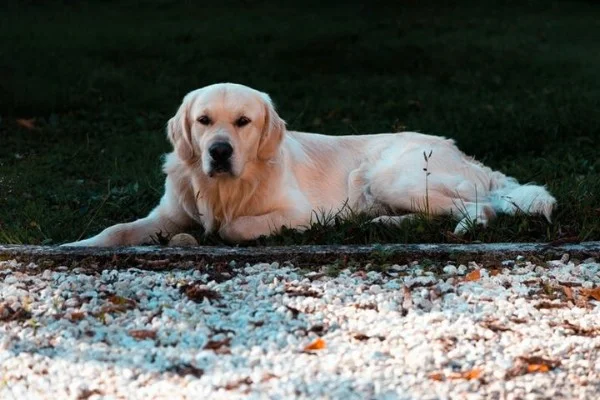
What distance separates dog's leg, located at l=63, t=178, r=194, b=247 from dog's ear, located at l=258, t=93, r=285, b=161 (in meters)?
0.54

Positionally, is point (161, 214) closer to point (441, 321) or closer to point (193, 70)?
point (441, 321)

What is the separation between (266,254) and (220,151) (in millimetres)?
997

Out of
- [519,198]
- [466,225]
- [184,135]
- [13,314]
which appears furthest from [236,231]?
[13,314]

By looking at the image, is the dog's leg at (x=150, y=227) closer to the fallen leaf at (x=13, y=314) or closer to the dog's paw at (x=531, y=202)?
the fallen leaf at (x=13, y=314)

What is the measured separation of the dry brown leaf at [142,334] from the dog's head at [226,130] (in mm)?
1911

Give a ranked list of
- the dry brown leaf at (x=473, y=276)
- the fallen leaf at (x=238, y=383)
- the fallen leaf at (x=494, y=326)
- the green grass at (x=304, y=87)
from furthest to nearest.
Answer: the green grass at (x=304, y=87)
the dry brown leaf at (x=473, y=276)
the fallen leaf at (x=494, y=326)
the fallen leaf at (x=238, y=383)

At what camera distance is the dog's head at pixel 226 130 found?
522 cm

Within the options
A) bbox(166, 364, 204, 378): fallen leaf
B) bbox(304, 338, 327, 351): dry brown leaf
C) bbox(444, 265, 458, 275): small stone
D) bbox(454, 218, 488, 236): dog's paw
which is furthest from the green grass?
bbox(166, 364, 204, 378): fallen leaf

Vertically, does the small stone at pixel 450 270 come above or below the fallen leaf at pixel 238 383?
above

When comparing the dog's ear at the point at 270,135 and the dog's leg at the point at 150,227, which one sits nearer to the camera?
the dog's leg at the point at 150,227

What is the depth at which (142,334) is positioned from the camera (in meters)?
3.38

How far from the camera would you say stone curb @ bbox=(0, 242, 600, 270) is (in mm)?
4301

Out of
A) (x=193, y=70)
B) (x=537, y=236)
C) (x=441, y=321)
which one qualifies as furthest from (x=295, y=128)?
(x=441, y=321)

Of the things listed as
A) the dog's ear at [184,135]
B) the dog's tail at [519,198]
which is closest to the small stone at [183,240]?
the dog's ear at [184,135]
